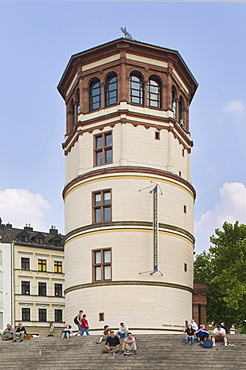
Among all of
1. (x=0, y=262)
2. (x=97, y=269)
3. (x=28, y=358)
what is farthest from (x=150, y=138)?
(x=0, y=262)

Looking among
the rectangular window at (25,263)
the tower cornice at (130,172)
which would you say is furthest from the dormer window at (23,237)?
the tower cornice at (130,172)

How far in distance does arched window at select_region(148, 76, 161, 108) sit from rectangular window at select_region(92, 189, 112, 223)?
8.25m

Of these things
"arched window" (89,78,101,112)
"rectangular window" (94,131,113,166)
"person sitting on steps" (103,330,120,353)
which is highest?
"arched window" (89,78,101,112)

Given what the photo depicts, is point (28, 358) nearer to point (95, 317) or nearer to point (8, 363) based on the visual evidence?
point (8, 363)

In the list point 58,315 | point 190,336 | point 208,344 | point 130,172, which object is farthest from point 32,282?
point 208,344

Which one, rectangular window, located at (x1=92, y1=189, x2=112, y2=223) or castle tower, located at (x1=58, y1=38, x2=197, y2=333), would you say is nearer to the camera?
castle tower, located at (x1=58, y1=38, x2=197, y2=333)

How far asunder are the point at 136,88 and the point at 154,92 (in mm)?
1566

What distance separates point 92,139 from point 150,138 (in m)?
4.64

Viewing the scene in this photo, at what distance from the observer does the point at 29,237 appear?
270ft

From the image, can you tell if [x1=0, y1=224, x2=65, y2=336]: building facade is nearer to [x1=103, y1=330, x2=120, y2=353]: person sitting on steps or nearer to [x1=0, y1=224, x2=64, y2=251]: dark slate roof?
[x1=0, y1=224, x2=64, y2=251]: dark slate roof

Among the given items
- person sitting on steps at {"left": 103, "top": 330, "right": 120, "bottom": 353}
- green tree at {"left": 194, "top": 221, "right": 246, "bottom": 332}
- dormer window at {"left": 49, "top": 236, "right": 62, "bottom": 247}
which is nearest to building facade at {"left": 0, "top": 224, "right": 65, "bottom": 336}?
dormer window at {"left": 49, "top": 236, "right": 62, "bottom": 247}

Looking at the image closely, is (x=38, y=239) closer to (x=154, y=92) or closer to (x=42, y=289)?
(x=42, y=289)

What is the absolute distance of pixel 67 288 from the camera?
4412cm

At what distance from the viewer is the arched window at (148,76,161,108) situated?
45.2 metres
